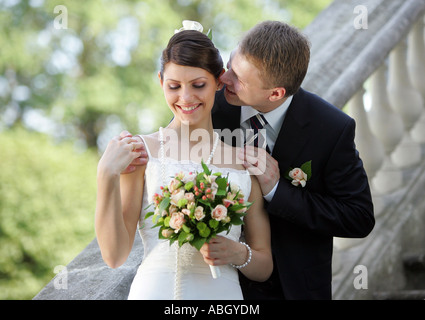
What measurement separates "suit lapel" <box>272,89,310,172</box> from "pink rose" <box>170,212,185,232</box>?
2.97ft

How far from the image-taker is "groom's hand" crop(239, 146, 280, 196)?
2756 millimetres

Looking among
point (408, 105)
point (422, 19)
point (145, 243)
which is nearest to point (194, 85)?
point (145, 243)

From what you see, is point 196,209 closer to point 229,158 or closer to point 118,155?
point 118,155

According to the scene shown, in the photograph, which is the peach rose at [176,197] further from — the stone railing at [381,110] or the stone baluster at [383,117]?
the stone baluster at [383,117]

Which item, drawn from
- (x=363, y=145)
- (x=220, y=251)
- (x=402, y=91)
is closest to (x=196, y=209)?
(x=220, y=251)

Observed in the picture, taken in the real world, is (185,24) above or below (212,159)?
above

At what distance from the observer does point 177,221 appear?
2.19 metres

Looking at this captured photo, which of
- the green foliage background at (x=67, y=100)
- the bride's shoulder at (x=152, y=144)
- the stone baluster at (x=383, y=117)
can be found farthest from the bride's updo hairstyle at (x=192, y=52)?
the green foliage background at (x=67, y=100)

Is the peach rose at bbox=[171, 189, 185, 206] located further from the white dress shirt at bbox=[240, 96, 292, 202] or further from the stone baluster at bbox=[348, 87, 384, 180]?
the stone baluster at bbox=[348, 87, 384, 180]

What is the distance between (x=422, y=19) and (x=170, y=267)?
10.1ft

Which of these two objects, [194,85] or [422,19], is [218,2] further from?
[194,85]

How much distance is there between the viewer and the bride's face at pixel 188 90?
8.41 feet

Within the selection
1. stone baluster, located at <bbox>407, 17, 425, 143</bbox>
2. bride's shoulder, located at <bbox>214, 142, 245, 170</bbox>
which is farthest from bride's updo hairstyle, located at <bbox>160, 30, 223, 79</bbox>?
stone baluster, located at <bbox>407, 17, 425, 143</bbox>

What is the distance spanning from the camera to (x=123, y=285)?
107 inches
